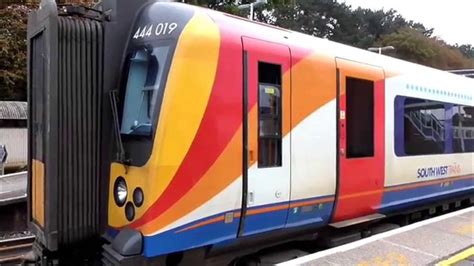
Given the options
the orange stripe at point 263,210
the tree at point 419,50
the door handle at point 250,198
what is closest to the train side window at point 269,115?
the door handle at point 250,198

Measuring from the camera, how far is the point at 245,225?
4.83 m

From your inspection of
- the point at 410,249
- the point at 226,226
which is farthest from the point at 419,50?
the point at 226,226

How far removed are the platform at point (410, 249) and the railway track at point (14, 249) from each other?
5.17 metres

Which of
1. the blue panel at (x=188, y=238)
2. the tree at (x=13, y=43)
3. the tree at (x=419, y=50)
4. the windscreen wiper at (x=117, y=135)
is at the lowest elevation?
the blue panel at (x=188, y=238)

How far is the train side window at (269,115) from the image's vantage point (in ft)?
16.3

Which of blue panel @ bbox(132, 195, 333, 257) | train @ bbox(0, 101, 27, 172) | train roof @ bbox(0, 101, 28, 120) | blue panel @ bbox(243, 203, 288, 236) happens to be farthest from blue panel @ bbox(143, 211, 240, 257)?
train roof @ bbox(0, 101, 28, 120)

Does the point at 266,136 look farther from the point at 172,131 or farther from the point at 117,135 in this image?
the point at 117,135

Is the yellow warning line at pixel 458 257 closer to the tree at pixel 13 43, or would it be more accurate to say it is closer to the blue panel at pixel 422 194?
the blue panel at pixel 422 194

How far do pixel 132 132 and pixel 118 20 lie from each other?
1126 mm

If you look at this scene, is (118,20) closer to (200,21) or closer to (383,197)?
(200,21)

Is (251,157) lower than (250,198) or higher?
higher

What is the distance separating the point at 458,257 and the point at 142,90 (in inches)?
146

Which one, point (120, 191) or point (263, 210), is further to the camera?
point (263, 210)

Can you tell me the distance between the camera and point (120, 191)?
4.52 metres
